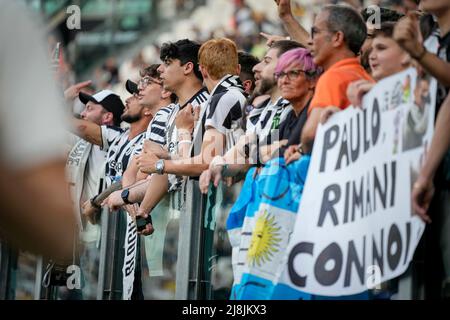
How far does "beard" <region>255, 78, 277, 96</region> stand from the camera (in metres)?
5.89

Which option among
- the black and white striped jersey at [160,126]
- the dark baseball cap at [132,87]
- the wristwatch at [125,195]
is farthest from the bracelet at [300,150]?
the dark baseball cap at [132,87]

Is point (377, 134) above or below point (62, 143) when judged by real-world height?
above

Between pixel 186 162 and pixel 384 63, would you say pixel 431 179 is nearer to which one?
pixel 384 63

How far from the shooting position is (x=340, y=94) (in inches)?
197

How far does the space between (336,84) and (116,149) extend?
3247mm

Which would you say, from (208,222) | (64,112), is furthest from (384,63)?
(64,112)

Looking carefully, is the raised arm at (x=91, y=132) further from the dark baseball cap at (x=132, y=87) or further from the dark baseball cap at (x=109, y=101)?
the dark baseball cap at (x=109, y=101)

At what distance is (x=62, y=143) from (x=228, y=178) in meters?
4.18

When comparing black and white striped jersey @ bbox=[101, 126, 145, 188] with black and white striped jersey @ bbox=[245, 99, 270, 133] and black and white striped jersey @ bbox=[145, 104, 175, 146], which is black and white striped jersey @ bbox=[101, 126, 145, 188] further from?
black and white striped jersey @ bbox=[245, 99, 270, 133]

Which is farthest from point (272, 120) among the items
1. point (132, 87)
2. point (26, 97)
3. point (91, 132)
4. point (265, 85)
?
point (26, 97)

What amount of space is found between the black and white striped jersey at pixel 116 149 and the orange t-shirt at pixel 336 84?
2739 mm

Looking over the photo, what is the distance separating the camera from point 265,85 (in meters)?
5.93
